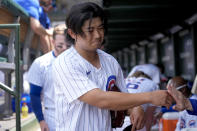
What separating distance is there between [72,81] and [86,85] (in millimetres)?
99

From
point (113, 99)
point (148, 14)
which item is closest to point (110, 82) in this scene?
point (113, 99)

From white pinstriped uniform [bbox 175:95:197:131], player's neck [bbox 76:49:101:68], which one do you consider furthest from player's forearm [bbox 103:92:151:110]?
white pinstriped uniform [bbox 175:95:197:131]

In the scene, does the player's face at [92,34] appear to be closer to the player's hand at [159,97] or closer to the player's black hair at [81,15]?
the player's black hair at [81,15]

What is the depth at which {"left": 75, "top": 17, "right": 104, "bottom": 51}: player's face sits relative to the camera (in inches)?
78.3

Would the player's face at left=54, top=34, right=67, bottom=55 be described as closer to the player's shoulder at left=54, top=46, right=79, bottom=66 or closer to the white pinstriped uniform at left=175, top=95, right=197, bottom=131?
the player's shoulder at left=54, top=46, right=79, bottom=66

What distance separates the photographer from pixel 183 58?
11.8 metres

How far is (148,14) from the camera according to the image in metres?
10.1

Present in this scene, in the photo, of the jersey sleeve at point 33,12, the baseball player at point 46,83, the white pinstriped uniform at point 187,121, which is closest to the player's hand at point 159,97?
the baseball player at point 46,83

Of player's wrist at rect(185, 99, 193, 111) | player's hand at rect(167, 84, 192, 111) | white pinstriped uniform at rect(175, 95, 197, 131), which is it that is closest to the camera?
player's hand at rect(167, 84, 192, 111)

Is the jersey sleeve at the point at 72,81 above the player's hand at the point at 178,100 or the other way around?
above

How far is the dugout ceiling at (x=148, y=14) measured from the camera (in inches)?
333

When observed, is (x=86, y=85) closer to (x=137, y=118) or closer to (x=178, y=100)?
(x=137, y=118)

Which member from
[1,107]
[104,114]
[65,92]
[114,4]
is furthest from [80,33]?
[114,4]

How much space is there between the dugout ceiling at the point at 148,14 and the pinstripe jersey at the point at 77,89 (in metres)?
5.72
